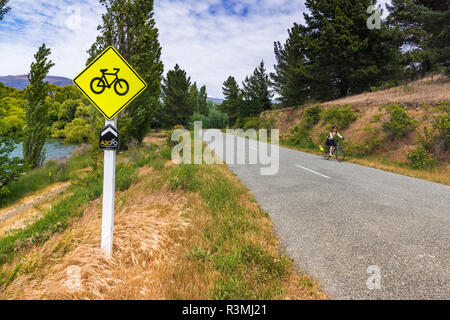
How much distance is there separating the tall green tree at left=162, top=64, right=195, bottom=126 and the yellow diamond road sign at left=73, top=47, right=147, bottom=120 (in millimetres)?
42012

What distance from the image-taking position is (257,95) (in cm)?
5256

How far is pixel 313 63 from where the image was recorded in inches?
1000

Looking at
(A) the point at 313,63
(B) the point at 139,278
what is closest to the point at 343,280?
(B) the point at 139,278

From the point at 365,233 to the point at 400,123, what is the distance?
1185 cm

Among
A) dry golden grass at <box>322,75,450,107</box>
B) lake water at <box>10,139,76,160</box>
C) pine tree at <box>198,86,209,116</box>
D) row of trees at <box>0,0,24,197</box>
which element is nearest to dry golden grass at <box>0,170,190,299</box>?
row of trees at <box>0,0,24,197</box>

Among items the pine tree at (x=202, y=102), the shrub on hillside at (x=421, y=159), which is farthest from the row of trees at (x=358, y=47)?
the pine tree at (x=202, y=102)

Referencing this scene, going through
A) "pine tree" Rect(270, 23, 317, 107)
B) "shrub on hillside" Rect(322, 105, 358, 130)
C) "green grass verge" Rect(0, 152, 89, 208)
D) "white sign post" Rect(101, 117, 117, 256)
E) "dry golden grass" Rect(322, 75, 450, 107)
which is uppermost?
"pine tree" Rect(270, 23, 317, 107)

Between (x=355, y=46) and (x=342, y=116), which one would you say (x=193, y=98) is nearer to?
(x=355, y=46)

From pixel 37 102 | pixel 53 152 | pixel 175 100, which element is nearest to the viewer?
pixel 37 102

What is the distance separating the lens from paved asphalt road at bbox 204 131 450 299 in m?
2.37

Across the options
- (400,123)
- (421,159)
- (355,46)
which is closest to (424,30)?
(355,46)

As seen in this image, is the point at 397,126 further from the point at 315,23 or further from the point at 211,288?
the point at 315,23

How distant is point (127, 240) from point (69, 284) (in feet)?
2.97

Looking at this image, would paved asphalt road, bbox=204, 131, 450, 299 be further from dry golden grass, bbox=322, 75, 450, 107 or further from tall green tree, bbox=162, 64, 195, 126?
tall green tree, bbox=162, 64, 195, 126
